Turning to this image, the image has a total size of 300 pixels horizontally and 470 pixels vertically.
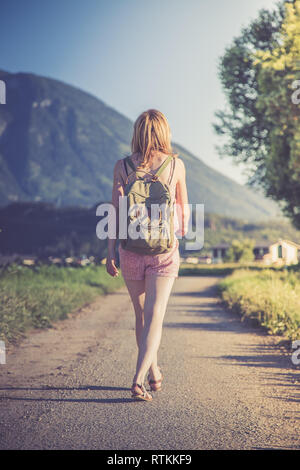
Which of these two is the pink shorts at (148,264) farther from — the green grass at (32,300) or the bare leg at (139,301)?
the green grass at (32,300)

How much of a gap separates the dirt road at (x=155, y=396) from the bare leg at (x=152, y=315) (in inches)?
15.2

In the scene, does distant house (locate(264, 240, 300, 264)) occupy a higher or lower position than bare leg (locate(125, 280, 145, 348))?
higher

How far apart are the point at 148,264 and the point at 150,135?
40.9 inches

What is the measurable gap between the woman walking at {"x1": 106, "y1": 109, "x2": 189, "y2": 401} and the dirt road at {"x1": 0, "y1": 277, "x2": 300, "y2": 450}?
48cm

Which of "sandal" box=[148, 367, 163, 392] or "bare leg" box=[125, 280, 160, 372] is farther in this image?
"sandal" box=[148, 367, 163, 392]

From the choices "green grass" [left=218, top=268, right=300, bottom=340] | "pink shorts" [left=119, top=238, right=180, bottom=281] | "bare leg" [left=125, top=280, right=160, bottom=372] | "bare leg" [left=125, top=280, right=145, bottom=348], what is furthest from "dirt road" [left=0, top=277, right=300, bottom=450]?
"pink shorts" [left=119, top=238, right=180, bottom=281]

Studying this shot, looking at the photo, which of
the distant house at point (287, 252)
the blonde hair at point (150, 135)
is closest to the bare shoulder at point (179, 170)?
the blonde hair at point (150, 135)

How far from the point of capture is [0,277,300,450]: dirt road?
322 centimetres

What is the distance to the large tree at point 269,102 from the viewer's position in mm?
14680

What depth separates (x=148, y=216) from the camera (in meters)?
3.92

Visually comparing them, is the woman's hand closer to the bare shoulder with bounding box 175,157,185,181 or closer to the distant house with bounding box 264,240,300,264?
the bare shoulder with bounding box 175,157,185,181

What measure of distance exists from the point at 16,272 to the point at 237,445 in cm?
1198
